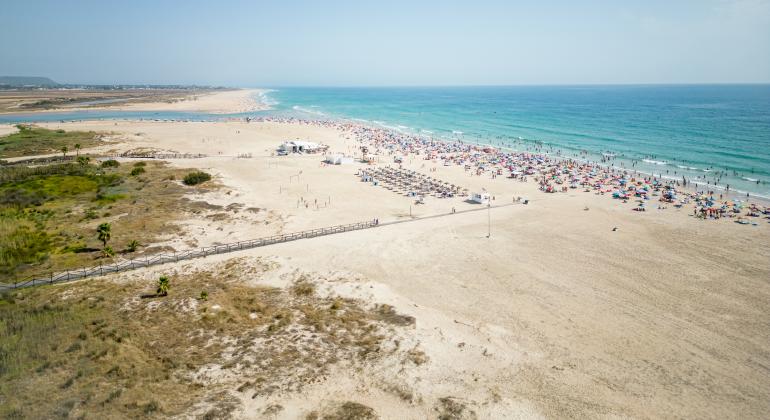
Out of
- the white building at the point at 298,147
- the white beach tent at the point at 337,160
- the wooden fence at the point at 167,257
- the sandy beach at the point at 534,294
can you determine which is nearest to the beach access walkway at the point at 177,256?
the wooden fence at the point at 167,257

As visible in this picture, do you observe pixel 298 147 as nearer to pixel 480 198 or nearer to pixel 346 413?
pixel 480 198

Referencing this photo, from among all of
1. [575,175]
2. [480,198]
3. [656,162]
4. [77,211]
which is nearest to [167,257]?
[77,211]

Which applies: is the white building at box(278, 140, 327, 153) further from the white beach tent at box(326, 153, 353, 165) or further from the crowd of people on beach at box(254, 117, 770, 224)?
the crowd of people on beach at box(254, 117, 770, 224)

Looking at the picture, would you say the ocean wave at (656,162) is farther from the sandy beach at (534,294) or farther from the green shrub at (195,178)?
the green shrub at (195,178)

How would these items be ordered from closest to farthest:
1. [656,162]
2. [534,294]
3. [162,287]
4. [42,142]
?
[162,287] → [534,294] → [656,162] → [42,142]

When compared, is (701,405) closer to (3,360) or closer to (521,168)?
(3,360)

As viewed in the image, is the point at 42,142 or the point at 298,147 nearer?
the point at 298,147
